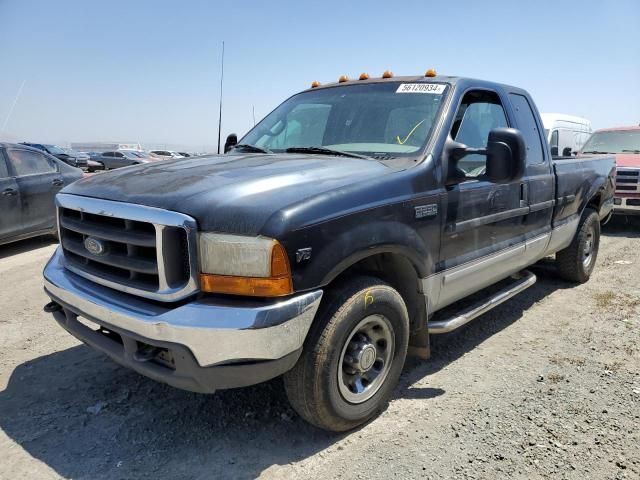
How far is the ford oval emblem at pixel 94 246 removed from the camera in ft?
8.42

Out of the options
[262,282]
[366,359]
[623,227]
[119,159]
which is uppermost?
[262,282]

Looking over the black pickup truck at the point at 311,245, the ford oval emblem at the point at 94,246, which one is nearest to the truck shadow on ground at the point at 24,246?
the black pickup truck at the point at 311,245

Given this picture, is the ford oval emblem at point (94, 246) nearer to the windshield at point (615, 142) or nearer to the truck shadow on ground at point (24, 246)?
the truck shadow on ground at point (24, 246)

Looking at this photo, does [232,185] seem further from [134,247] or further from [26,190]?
[26,190]

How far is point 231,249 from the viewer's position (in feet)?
7.27

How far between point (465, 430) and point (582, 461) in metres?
0.58

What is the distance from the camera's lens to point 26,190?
23.1 feet

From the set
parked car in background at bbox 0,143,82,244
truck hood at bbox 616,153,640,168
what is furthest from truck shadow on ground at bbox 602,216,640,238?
parked car in background at bbox 0,143,82,244

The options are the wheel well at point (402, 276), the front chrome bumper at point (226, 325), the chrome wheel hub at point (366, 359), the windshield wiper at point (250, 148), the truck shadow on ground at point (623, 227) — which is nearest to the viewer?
the front chrome bumper at point (226, 325)

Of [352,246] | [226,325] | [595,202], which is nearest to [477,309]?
[352,246]

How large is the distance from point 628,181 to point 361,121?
743 cm

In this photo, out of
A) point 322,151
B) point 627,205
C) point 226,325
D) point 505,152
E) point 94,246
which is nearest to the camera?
point 226,325

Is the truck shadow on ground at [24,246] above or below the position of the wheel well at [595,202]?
below

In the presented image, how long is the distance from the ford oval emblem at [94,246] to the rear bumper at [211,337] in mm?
285
